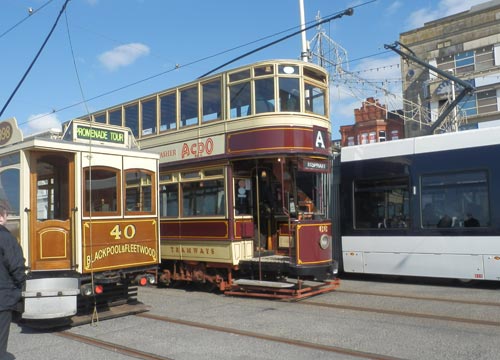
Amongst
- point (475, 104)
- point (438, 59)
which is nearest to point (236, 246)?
point (475, 104)

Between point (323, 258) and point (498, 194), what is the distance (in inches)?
146

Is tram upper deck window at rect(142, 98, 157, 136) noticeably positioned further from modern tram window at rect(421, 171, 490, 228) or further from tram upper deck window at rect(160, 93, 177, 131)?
modern tram window at rect(421, 171, 490, 228)

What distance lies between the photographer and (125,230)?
9.11 meters

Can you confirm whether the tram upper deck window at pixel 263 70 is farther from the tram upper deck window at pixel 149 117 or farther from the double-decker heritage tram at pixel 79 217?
the tram upper deck window at pixel 149 117

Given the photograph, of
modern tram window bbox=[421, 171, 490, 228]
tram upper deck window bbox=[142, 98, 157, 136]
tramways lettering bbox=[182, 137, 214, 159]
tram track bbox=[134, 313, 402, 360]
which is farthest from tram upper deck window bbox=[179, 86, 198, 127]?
modern tram window bbox=[421, 171, 490, 228]

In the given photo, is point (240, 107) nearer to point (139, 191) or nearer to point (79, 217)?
point (139, 191)

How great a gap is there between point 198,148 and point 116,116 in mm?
3732

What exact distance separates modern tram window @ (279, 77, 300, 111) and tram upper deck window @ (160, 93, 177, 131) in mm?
3032

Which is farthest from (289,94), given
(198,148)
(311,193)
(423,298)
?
(423,298)

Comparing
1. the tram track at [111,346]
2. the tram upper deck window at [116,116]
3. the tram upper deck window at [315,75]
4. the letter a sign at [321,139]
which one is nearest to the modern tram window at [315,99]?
the tram upper deck window at [315,75]

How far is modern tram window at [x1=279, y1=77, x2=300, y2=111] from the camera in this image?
10.4 m

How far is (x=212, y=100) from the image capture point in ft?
37.2

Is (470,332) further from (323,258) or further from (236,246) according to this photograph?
(236,246)

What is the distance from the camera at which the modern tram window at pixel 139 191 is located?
9336 millimetres
